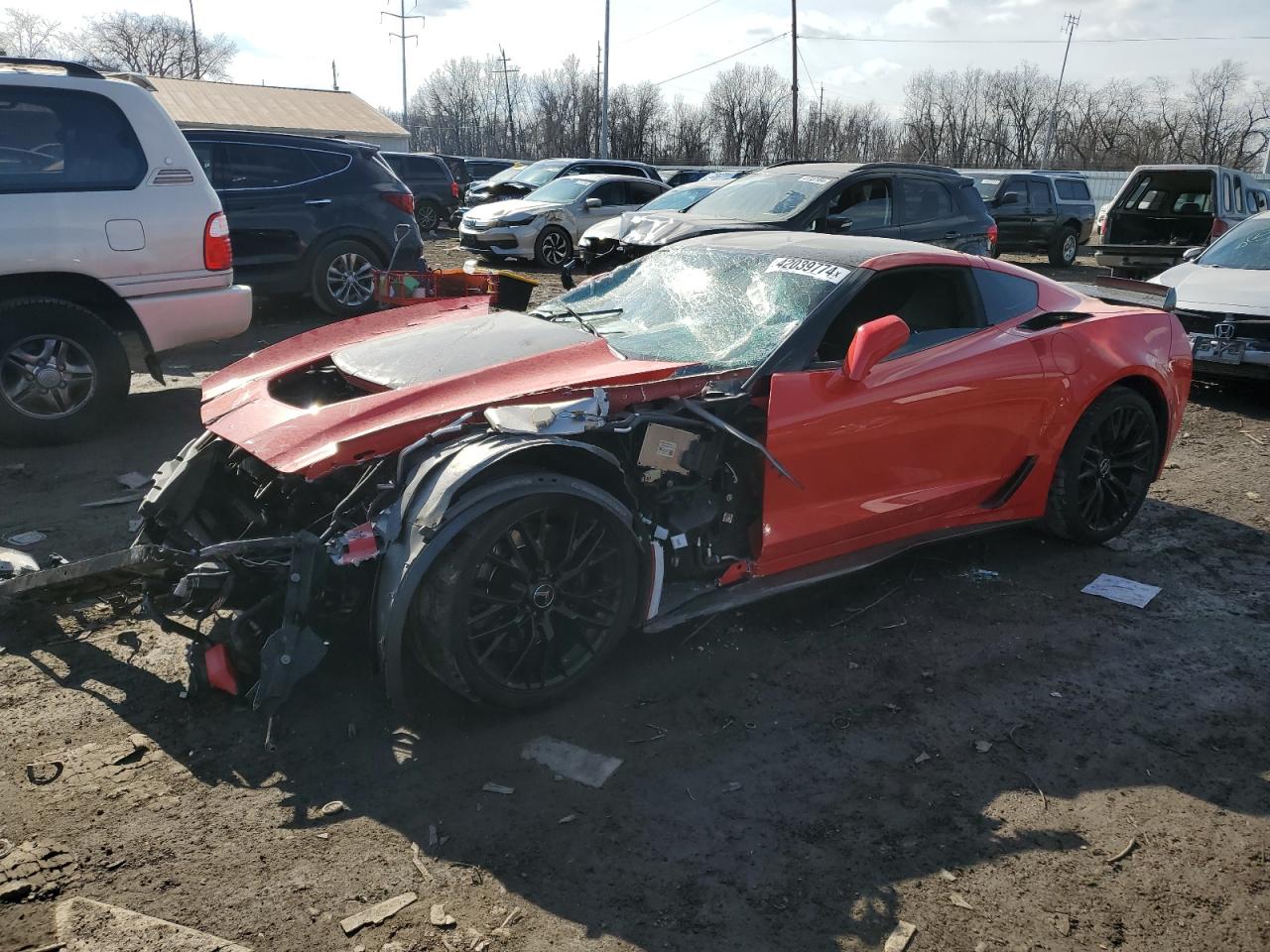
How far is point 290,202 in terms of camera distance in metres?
9.53

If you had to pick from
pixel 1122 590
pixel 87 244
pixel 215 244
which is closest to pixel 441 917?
pixel 1122 590

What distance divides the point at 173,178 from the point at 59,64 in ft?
3.04

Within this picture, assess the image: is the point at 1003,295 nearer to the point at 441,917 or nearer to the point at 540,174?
the point at 441,917

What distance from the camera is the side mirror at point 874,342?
3664 mm

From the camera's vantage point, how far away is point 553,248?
15820 mm

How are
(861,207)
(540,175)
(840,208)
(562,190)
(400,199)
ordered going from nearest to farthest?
(840,208), (861,207), (400,199), (562,190), (540,175)

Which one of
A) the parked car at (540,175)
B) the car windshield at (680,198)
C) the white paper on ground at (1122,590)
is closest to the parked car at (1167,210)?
the car windshield at (680,198)

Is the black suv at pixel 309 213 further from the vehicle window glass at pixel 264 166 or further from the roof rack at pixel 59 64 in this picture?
the roof rack at pixel 59 64

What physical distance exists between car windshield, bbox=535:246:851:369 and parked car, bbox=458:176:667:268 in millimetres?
11236

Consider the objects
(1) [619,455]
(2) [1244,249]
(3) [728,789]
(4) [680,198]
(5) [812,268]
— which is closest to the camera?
(3) [728,789]

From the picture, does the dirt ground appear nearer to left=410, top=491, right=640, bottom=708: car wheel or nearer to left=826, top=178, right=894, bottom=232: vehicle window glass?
left=410, top=491, right=640, bottom=708: car wheel

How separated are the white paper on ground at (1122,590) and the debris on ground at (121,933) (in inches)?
151

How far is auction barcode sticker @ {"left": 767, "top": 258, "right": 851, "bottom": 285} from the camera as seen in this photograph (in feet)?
13.6

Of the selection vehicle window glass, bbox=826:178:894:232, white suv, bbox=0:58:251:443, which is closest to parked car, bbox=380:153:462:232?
vehicle window glass, bbox=826:178:894:232
